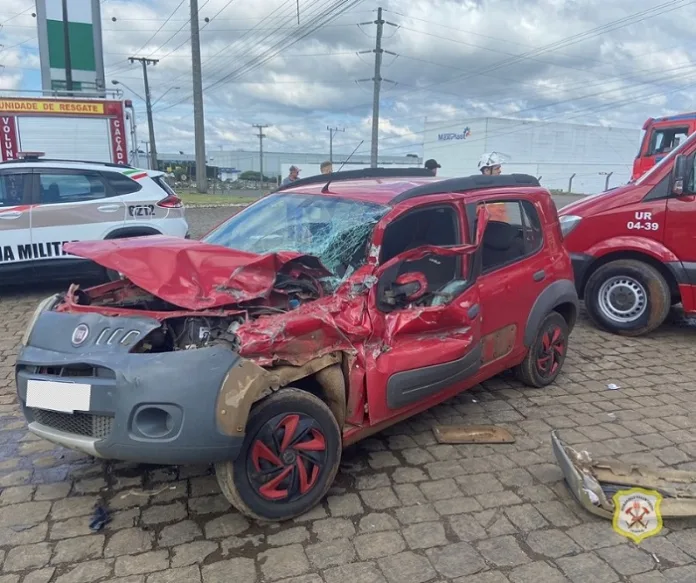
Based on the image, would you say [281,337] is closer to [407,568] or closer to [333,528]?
[333,528]

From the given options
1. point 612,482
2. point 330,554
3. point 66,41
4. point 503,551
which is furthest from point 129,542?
point 66,41

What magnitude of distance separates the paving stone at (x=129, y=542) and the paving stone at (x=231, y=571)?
359mm

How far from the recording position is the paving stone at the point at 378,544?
8.94ft

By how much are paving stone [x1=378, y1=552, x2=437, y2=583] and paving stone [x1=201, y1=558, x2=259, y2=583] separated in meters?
0.58

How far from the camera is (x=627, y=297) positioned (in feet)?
20.4

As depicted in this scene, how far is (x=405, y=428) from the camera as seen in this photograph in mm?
4023

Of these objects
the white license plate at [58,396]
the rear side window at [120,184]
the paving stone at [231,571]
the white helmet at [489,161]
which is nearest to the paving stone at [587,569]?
the paving stone at [231,571]

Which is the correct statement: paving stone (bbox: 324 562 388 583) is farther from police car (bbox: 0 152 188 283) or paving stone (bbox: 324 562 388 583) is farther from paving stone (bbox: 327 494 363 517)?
police car (bbox: 0 152 188 283)

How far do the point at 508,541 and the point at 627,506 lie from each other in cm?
71

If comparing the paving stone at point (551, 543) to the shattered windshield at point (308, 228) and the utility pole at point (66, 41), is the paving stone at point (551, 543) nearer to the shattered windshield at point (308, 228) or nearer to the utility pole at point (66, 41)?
the shattered windshield at point (308, 228)

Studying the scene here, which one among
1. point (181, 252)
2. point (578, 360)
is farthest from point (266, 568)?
point (578, 360)

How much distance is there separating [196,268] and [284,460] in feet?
3.58

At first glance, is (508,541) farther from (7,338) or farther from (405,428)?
(7,338)

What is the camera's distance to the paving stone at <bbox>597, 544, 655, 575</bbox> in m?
2.65
